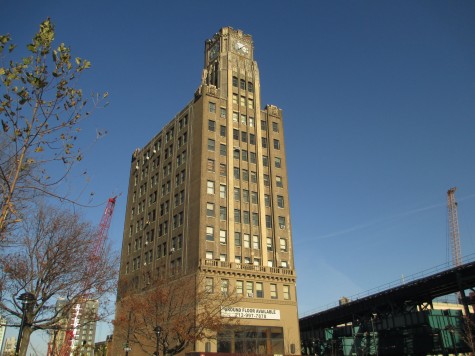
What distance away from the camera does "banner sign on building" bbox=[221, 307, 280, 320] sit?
4916cm

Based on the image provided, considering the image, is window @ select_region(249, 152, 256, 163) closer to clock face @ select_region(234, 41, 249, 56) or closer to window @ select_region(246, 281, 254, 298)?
window @ select_region(246, 281, 254, 298)

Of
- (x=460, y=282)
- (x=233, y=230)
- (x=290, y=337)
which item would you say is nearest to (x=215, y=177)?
(x=233, y=230)

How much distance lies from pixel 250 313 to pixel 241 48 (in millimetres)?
45267

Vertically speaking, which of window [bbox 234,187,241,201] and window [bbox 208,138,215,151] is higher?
window [bbox 208,138,215,151]

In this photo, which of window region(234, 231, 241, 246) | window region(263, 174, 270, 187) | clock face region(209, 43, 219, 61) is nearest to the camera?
window region(234, 231, 241, 246)

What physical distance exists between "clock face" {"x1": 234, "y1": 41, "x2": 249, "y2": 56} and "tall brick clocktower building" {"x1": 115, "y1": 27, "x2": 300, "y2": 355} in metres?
0.22

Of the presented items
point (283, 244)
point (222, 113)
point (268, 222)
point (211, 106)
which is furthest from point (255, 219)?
point (211, 106)

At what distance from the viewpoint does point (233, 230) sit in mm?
56156

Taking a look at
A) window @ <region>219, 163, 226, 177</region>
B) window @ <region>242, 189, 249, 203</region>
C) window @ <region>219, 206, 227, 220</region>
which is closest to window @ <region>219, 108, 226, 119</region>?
window @ <region>219, 163, 226, 177</region>

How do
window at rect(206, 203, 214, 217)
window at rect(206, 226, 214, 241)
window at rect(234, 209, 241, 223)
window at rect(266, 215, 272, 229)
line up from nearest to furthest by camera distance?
window at rect(206, 226, 214, 241)
window at rect(206, 203, 214, 217)
window at rect(234, 209, 241, 223)
window at rect(266, 215, 272, 229)

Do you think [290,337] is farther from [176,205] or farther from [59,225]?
[59,225]

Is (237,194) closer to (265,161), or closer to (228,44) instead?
(265,161)

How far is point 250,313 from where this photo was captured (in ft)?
167

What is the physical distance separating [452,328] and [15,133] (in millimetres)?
58803
